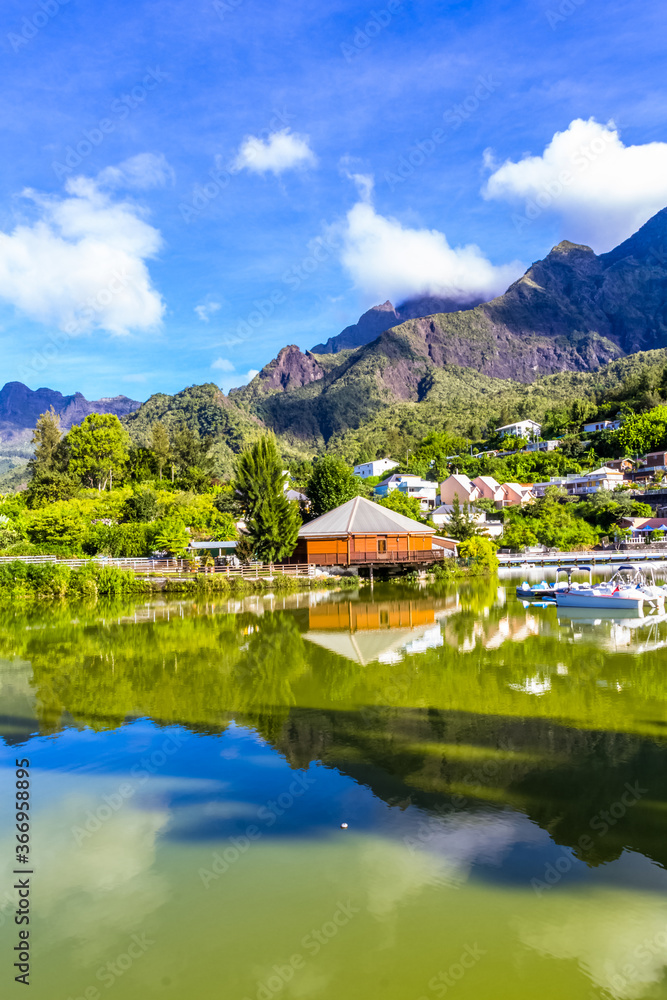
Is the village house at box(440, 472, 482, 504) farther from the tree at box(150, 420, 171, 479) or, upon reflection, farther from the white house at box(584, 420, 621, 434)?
the tree at box(150, 420, 171, 479)

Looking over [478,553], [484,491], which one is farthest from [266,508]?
[484,491]

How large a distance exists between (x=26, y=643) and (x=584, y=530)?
5091 cm

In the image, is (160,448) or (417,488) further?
(417,488)

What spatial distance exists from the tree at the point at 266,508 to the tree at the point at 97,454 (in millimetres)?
29265

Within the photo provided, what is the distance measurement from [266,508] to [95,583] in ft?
37.1

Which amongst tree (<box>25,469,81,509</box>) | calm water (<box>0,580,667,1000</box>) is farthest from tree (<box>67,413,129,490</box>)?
calm water (<box>0,580,667,1000</box>)

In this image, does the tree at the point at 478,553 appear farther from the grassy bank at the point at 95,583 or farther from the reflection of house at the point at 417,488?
the reflection of house at the point at 417,488

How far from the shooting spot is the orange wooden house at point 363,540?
1563 inches

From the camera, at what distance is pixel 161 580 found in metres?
37.4

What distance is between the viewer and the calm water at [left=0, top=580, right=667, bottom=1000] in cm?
536

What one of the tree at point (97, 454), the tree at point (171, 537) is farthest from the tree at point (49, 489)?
the tree at point (171, 537)

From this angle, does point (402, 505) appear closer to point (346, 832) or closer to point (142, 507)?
point (142, 507)

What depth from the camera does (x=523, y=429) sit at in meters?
109

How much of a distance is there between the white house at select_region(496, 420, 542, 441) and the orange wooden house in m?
69.4
